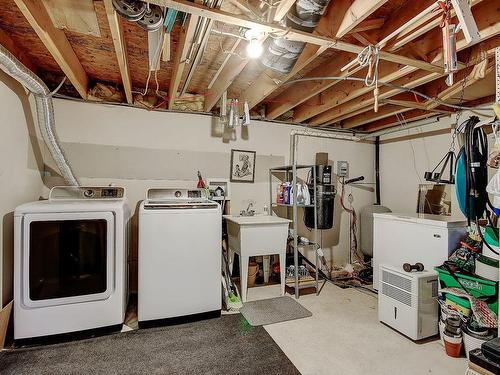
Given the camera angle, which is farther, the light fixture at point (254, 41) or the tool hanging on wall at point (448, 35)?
the light fixture at point (254, 41)

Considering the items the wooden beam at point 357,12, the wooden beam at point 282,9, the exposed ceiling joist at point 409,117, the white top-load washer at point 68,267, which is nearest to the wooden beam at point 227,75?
the wooden beam at point 282,9

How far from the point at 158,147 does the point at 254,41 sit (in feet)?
6.87

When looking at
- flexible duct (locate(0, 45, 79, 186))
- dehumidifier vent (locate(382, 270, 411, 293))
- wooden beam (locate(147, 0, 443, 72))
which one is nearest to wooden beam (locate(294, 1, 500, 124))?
wooden beam (locate(147, 0, 443, 72))

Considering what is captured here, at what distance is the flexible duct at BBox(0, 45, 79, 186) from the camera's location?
2.01m

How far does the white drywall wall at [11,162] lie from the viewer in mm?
2217

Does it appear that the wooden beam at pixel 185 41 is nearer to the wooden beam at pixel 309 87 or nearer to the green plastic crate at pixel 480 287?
the wooden beam at pixel 309 87

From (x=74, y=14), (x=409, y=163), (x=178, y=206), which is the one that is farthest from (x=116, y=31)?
(x=409, y=163)

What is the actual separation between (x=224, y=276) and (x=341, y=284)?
1.74 meters

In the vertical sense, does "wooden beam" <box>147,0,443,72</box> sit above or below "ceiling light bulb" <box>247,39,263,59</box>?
above

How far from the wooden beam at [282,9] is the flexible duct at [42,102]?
6.23ft

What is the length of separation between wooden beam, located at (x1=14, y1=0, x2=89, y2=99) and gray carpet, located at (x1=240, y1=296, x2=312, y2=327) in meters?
2.92

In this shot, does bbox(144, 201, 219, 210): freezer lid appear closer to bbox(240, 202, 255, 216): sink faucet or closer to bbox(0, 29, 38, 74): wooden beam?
bbox(240, 202, 255, 216): sink faucet

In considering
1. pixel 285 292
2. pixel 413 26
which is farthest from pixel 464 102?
pixel 285 292

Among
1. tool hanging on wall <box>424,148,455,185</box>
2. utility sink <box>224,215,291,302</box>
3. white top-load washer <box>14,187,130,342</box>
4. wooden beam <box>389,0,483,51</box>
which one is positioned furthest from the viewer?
utility sink <box>224,215,291,302</box>
